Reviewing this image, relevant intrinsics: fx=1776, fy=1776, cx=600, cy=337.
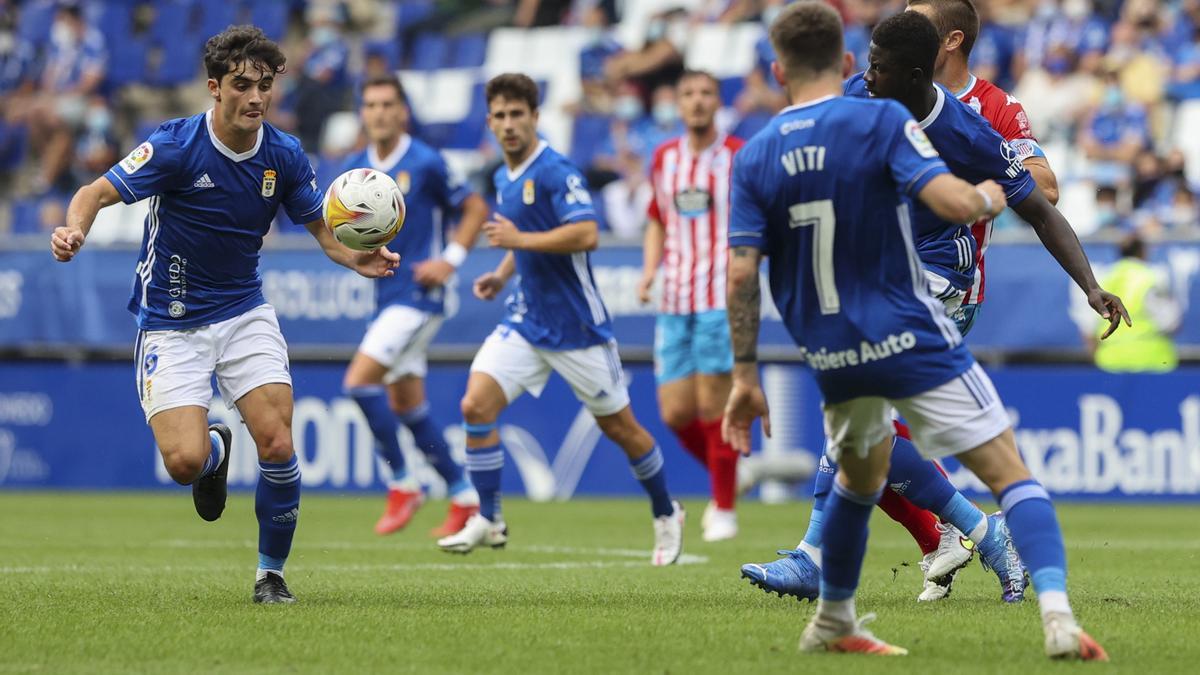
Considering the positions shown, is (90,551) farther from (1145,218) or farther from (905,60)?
(1145,218)

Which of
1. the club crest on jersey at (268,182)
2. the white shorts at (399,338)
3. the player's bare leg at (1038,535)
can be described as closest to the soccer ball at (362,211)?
the club crest on jersey at (268,182)

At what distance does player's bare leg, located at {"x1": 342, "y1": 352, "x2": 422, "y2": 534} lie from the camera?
11.9 m

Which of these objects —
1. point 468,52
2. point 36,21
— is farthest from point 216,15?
point 468,52

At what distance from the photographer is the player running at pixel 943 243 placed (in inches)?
245

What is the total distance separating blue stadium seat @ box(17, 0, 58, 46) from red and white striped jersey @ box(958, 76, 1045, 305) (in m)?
18.8

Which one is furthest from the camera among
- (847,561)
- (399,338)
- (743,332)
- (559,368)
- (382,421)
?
(382,421)

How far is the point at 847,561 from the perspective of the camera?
5449 millimetres

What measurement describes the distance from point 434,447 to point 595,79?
9755 millimetres

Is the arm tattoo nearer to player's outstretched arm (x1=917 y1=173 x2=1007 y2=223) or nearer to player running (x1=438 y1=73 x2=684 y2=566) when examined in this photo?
player's outstretched arm (x1=917 y1=173 x2=1007 y2=223)

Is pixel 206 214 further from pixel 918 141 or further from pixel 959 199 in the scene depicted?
pixel 959 199

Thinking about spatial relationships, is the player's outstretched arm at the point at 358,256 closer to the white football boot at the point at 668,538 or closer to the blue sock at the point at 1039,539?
the white football boot at the point at 668,538

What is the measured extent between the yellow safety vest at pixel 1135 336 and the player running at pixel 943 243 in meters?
7.58

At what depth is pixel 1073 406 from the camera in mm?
14492

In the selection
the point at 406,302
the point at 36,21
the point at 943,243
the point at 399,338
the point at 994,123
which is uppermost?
the point at 36,21
